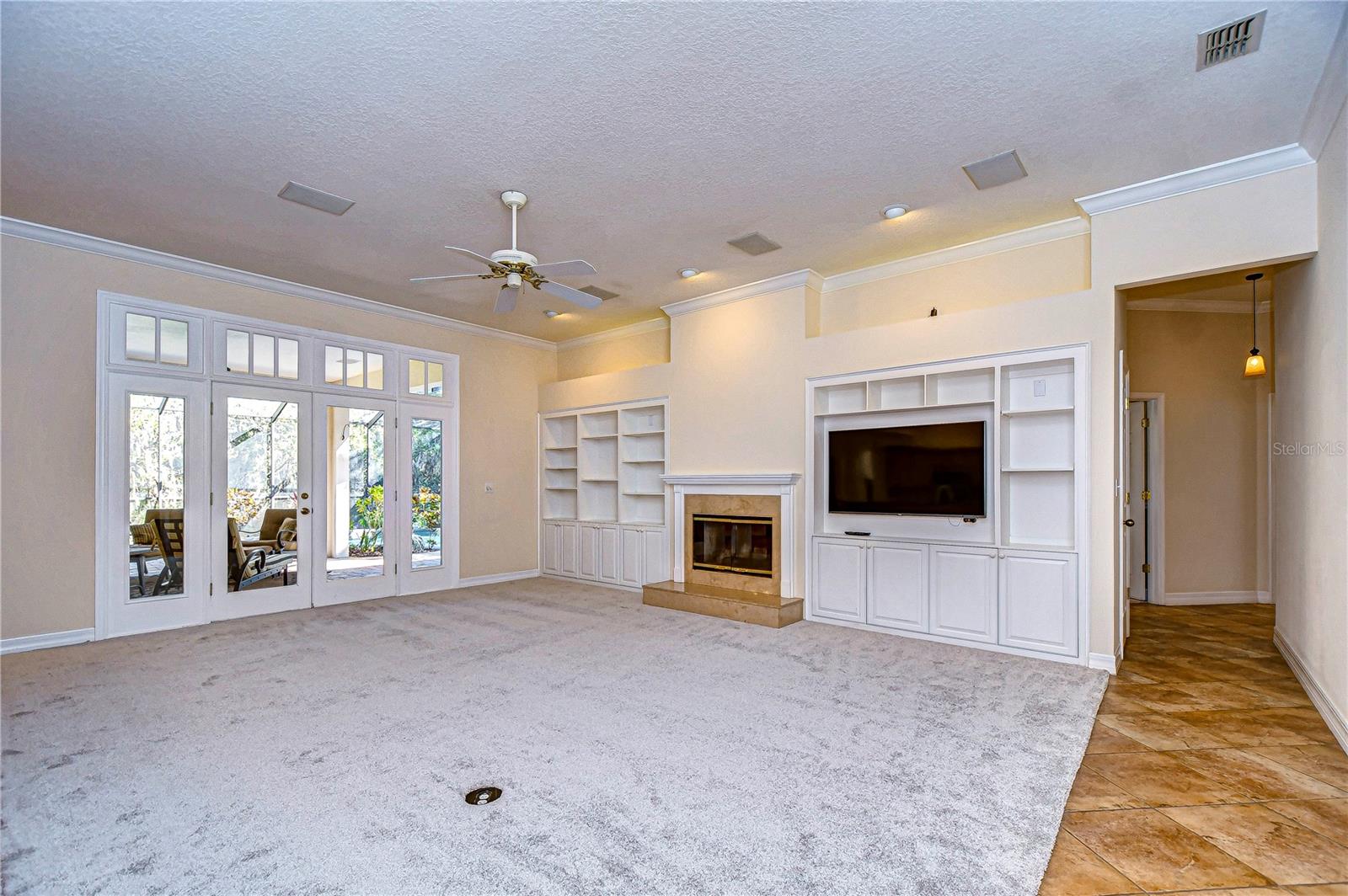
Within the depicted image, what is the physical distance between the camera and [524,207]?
429cm

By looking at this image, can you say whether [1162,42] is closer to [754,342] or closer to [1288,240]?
[1288,240]

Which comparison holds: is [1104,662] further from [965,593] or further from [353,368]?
[353,368]

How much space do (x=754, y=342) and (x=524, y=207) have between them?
2.61 metres

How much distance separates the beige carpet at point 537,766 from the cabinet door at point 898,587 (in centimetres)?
37

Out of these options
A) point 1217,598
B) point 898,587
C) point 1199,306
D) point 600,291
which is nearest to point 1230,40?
point 898,587

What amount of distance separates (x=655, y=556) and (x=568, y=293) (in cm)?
331

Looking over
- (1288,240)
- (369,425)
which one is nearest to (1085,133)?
(1288,240)

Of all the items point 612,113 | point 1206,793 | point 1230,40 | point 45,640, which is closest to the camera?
point 1206,793

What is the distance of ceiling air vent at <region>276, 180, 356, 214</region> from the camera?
13.1 feet

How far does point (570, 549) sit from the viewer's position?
307 inches

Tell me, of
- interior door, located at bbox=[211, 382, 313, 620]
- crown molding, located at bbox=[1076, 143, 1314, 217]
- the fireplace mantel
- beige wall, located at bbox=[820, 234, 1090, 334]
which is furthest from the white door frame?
interior door, located at bbox=[211, 382, 313, 620]

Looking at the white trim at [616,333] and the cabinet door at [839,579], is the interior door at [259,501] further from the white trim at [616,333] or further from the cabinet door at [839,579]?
the cabinet door at [839,579]

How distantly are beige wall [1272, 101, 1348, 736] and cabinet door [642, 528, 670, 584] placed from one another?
16.0ft

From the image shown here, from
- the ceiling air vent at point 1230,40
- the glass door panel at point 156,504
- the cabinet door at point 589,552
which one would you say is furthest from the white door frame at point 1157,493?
the glass door panel at point 156,504
